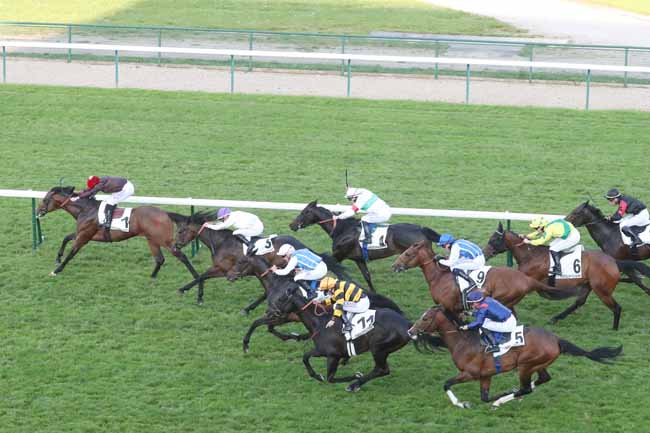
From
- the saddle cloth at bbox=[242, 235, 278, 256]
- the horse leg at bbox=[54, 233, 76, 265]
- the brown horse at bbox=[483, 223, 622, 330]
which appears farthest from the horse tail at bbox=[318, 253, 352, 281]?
the horse leg at bbox=[54, 233, 76, 265]

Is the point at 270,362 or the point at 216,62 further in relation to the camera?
the point at 216,62

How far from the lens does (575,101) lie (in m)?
18.2

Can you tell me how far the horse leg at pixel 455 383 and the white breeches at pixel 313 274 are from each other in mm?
1525

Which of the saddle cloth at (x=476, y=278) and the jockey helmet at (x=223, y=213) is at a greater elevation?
the jockey helmet at (x=223, y=213)

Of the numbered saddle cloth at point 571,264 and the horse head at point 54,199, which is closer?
the numbered saddle cloth at point 571,264

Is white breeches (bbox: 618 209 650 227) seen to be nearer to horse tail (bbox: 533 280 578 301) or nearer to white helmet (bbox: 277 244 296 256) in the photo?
horse tail (bbox: 533 280 578 301)

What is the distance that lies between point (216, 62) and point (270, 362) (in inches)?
448

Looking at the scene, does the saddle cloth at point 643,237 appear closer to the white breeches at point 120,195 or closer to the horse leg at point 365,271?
the horse leg at point 365,271

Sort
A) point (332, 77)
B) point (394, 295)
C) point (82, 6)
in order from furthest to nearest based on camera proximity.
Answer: point (82, 6), point (332, 77), point (394, 295)

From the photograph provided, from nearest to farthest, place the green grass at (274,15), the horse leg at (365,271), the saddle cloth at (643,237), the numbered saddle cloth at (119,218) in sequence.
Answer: the saddle cloth at (643,237)
the horse leg at (365,271)
the numbered saddle cloth at (119,218)
the green grass at (274,15)

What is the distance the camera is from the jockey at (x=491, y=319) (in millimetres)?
8641

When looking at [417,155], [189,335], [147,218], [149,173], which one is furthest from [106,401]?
[417,155]

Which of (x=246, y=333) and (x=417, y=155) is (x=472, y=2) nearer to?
(x=417, y=155)

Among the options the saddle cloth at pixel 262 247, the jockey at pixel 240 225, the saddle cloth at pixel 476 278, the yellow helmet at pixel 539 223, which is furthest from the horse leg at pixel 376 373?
the yellow helmet at pixel 539 223
